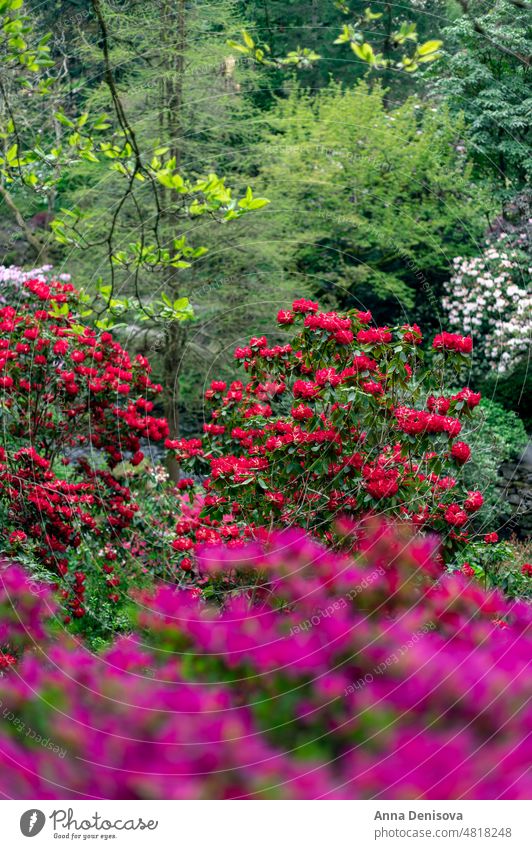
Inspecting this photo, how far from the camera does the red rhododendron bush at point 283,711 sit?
1362 mm

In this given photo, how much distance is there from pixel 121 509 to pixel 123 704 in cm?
349

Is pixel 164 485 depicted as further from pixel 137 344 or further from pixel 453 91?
pixel 453 91

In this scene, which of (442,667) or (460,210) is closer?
(442,667)

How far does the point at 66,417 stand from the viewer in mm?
5160

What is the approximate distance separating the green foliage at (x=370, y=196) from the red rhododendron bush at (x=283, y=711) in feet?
29.2

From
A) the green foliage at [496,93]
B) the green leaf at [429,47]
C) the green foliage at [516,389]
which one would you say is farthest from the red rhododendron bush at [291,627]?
the green foliage at [496,93]

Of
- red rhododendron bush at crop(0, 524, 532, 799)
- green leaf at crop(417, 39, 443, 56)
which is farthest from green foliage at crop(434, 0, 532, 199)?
red rhododendron bush at crop(0, 524, 532, 799)

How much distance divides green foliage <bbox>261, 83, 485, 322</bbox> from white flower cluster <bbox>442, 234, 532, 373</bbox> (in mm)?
416

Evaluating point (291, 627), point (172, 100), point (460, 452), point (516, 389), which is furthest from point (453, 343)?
point (516, 389)

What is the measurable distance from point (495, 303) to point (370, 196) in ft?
6.82

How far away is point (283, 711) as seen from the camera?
59.2 inches

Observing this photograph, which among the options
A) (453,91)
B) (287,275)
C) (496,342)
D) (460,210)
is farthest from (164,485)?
(453,91)

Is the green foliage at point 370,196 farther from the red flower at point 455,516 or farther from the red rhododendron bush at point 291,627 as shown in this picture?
the red flower at point 455,516

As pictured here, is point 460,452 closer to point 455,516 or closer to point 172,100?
point 455,516
